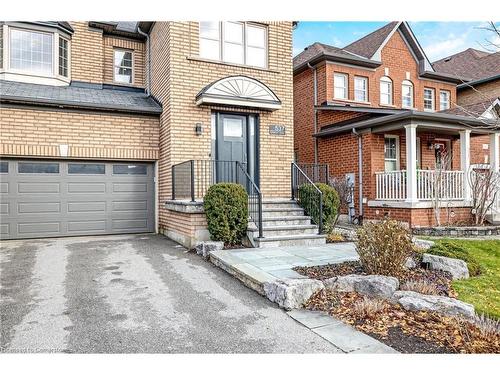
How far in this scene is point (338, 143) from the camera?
12.2 m

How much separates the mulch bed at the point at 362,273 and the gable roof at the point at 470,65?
52.2ft

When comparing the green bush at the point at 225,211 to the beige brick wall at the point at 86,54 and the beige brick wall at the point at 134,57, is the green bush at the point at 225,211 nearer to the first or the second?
the beige brick wall at the point at 134,57

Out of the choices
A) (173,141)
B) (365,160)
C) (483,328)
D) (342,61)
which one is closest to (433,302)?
(483,328)

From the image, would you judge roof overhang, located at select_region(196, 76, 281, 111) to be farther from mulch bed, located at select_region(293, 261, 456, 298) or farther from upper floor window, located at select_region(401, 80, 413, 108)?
upper floor window, located at select_region(401, 80, 413, 108)

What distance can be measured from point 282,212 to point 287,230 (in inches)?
33.4

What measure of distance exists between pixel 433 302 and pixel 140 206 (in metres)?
7.97

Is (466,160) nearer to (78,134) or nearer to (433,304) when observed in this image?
(433,304)

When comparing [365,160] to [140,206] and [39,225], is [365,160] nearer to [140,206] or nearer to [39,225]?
[140,206]

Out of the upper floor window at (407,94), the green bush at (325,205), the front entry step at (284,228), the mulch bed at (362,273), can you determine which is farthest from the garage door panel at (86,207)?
the upper floor window at (407,94)

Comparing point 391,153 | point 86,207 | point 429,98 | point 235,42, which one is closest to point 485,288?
point 391,153

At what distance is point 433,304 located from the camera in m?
3.73

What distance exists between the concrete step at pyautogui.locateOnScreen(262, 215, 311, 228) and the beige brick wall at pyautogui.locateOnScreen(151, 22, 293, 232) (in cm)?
166

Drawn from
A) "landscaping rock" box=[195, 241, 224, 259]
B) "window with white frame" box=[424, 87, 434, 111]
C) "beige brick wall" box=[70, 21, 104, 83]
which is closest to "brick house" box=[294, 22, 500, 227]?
"window with white frame" box=[424, 87, 434, 111]

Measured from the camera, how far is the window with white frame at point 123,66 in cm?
1131
